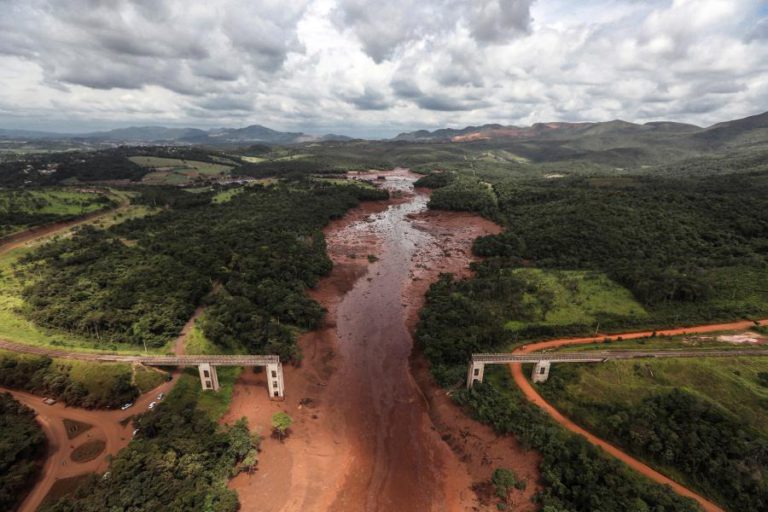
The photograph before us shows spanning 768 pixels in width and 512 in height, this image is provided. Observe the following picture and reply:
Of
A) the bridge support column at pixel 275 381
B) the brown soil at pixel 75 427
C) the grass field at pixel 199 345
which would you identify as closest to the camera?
the brown soil at pixel 75 427

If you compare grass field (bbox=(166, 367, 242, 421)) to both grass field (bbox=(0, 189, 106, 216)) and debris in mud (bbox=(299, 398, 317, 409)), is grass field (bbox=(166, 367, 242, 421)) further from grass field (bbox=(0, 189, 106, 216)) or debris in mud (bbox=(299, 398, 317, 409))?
grass field (bbox=(0, 189, 106, 216))

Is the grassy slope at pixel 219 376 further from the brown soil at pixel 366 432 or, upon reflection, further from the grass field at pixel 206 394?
the brown soil at pixel 366 432

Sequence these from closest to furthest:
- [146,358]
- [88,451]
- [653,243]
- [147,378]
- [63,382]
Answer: [88,451], [63,382], [147,378], [146,358], [653,243]

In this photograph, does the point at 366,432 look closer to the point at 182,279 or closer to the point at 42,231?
the point at 182,279

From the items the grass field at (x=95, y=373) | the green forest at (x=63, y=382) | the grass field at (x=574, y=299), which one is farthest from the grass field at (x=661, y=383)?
the green forest at (x=63, y=382)

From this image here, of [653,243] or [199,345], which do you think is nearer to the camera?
[199,345]

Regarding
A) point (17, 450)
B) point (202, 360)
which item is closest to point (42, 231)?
point (17, 450)

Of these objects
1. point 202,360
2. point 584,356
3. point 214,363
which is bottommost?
point 214,363
